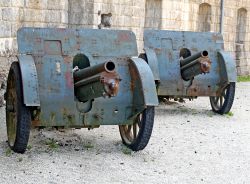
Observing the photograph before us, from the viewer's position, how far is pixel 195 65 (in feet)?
29.6

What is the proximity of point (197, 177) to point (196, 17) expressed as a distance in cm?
1205

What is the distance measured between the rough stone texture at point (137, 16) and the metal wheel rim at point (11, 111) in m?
4.19

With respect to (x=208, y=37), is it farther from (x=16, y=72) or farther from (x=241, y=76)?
(x=241, y=76)

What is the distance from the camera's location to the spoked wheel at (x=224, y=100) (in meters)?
9.66

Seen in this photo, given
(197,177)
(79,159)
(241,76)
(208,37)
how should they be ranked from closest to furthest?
(197,177), (79,159), (208,37), (241,76)

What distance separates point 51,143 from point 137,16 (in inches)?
319

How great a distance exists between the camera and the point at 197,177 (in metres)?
5.97

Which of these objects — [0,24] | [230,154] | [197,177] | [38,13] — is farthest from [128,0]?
[197,177]

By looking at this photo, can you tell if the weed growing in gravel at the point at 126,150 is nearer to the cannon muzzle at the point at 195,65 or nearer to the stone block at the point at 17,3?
the cannon muzzle at the point at 195,65

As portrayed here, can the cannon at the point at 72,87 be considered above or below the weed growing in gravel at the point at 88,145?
above

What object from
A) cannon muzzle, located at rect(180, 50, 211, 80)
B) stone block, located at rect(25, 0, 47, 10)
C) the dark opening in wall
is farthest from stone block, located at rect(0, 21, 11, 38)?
Result: the dark opening in wall

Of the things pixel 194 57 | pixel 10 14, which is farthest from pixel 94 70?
pixel 10 14

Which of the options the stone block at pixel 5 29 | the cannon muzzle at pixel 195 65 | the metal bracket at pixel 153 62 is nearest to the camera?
the cannon muzzle at pixel 195 65

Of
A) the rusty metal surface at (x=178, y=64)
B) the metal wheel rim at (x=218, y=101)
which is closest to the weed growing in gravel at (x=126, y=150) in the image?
the rusty metal surface at (x=178, y=64)
